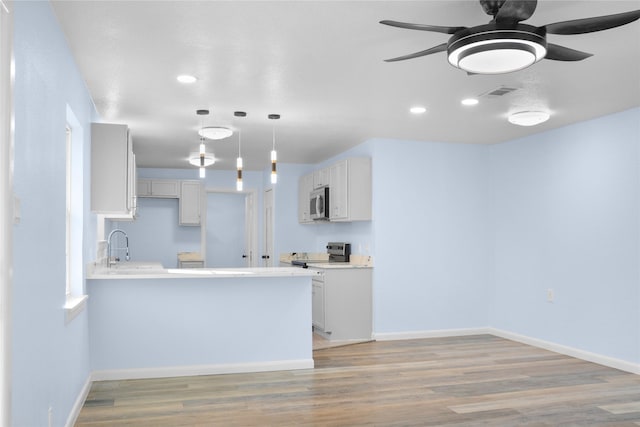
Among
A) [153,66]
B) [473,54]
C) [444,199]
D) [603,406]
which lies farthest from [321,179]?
[473,54]

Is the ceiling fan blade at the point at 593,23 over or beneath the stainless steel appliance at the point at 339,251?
over

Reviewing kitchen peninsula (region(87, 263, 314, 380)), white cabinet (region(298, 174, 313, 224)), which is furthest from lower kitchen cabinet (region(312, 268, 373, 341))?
white cabinet (region(298, 174, 313, 224))

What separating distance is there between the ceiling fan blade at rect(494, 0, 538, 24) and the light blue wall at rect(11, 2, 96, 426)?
2.04 meters

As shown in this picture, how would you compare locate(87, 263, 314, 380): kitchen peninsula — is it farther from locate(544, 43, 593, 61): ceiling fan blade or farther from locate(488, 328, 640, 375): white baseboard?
locate(544, 43, 593, 61): ceiling fan blade

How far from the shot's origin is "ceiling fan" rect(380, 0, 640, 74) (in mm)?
2605

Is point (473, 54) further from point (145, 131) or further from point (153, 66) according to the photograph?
point (145, 131)

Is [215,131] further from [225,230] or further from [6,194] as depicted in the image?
[225,230]

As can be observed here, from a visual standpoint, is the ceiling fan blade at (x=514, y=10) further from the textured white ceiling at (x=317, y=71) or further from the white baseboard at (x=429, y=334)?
the white baseboard at (x=429, y=334)

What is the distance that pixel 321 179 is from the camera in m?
8.01

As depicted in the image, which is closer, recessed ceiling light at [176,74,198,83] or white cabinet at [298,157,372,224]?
recessed ceiling light at [176,74,198,83]

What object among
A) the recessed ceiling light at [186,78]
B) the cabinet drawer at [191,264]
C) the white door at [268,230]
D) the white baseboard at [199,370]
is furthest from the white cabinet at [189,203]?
the recessed ceiling light at [186,78]

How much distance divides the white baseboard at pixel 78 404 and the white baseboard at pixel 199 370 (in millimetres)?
210

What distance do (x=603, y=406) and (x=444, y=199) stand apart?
345 centimetres

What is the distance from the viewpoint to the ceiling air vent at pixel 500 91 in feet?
15.4
